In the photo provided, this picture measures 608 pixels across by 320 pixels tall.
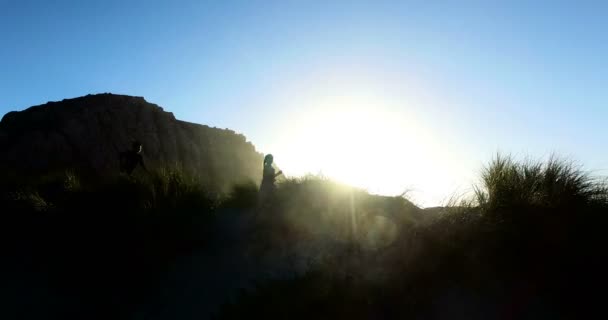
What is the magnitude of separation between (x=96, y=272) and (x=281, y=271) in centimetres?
366

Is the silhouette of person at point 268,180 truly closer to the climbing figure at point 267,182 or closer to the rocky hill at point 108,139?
the climbing figure at point 267,182

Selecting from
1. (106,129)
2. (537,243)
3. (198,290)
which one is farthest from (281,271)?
(106,129)

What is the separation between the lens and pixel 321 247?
817 centimetres

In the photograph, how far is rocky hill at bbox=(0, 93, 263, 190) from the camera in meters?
27.9

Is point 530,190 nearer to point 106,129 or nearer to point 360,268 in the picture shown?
point 360,268

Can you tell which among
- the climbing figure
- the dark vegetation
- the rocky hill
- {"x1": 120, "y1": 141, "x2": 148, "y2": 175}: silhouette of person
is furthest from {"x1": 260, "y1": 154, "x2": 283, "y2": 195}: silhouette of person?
the rocky hill

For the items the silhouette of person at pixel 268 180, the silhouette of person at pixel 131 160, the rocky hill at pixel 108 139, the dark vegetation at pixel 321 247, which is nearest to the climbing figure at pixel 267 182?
the silhouette of person at pixel 268 180

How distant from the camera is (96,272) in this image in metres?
8.45

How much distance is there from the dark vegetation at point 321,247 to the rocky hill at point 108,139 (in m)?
15.1

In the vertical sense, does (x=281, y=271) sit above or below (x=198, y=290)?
above

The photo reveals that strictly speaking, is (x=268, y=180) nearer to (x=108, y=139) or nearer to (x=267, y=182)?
(x=267, y=182)

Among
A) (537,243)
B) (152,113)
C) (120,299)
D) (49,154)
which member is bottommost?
(120,299)

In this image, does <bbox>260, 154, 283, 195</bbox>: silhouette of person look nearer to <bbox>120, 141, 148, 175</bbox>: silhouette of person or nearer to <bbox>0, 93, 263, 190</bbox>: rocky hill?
<bbox>120, 141, 148, 175</bbox>: silhouette of person

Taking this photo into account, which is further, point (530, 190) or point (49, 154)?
point (49, 154)
